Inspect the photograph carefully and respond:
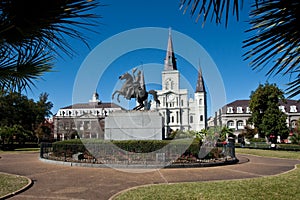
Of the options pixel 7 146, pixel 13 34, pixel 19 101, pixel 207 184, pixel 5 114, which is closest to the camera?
pixel 13 34

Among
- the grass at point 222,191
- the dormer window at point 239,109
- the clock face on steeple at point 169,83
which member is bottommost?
the grass at point 222,191

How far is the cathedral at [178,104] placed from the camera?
89.9m

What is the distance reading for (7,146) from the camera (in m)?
35.9

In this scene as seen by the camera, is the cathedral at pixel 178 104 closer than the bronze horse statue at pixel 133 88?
No

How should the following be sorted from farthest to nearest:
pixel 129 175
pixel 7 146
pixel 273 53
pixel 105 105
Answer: pixel 105 105, pixel 7 146, pixel 129 175, pixel 273 53

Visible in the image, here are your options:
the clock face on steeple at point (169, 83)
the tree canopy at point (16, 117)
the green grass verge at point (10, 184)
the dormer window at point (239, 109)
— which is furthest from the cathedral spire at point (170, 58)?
the green grass verge at point (10, 184)

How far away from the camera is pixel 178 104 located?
90.9m

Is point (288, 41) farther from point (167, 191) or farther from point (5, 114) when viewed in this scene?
point (5, 114)

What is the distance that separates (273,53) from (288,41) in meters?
0.19

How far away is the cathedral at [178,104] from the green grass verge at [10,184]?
78233 mm

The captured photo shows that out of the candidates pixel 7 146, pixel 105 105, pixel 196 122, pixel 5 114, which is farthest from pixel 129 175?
pixel 105 105

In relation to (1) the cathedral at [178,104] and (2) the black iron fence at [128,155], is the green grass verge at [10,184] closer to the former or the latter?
(2) the black iron fence at [128,155]

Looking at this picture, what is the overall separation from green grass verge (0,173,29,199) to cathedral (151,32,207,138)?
78233 mm

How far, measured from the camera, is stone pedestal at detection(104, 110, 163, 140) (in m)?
20.9
